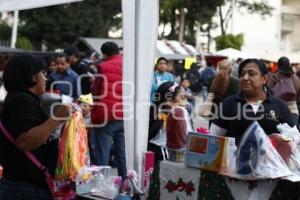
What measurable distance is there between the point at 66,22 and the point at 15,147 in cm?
3656

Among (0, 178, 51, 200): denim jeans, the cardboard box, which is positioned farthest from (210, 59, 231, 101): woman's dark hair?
(0, 178, 51, 200): denim jeans

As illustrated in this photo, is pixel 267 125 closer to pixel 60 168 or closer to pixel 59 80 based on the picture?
pixel 60 168

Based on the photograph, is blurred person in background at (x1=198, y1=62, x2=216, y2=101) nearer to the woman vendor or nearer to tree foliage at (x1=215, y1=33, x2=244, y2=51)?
the woman vendor

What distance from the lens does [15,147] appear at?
3.66 metres

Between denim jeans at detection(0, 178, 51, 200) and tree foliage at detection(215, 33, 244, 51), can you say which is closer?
denim jeans at detection(0, 178, 51, 200)

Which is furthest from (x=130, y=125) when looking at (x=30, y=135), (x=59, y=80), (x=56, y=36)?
(x=56, y=36)

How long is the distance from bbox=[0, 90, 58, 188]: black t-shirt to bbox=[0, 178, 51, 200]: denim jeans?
3cm

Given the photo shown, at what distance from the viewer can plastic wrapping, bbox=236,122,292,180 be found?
138 inches

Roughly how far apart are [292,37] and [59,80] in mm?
61517

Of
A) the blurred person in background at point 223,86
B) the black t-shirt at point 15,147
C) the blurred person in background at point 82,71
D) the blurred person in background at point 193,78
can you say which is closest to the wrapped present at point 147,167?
the black t-shirt at point 15,147

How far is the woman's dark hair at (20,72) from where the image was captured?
143 inches

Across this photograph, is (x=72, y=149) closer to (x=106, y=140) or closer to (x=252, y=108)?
(x=252, y=108)

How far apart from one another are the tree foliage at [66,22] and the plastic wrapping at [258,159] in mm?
35551

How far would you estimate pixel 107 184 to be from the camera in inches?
185
